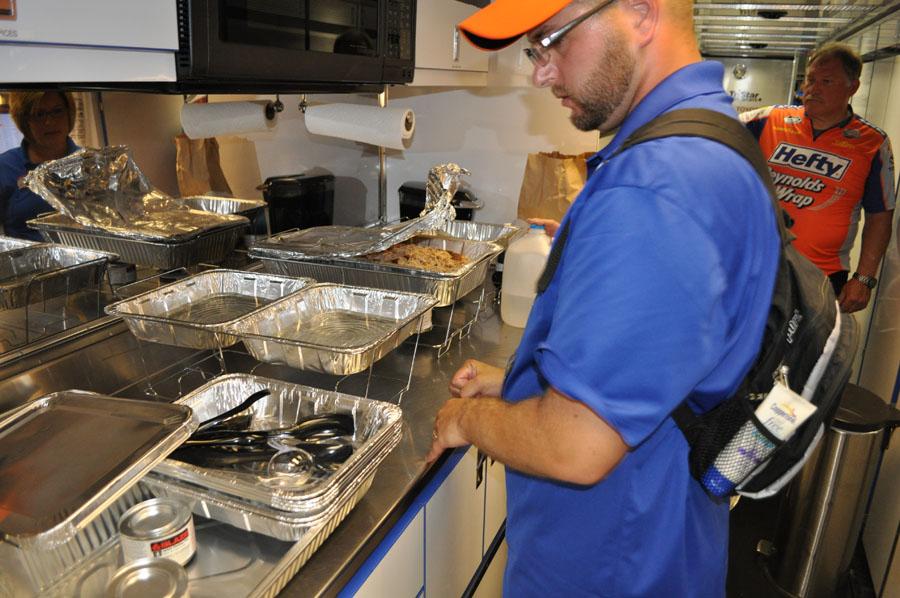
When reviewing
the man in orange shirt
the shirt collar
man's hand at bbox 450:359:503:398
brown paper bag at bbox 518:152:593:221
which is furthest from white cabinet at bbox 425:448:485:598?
the man in orange shirt

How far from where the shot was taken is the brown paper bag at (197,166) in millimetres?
1644

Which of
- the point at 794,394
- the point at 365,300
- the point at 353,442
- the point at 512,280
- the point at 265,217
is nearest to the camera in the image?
the point at 794,394

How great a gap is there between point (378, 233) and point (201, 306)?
52cm

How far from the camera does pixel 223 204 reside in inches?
69.3

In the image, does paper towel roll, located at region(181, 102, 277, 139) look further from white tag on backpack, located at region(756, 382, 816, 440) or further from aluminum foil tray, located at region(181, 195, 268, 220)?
white tag on backpack, located at region(756, 382, 816, 440)

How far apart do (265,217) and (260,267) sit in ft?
0.93

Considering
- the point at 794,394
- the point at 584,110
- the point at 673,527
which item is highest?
the point at 584,110

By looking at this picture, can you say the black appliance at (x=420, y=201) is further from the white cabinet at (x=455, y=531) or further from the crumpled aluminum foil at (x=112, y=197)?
the white cabinet at (x=455, y=531)

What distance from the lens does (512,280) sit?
1663mm

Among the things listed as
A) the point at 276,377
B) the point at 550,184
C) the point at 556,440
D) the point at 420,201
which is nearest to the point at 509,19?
the point at 556,440

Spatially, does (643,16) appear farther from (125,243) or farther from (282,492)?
(125,243)

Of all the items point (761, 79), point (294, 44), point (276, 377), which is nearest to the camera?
point (294, 44)

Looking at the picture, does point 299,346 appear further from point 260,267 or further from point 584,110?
point 260,267

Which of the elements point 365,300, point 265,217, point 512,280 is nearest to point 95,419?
point 365,300
